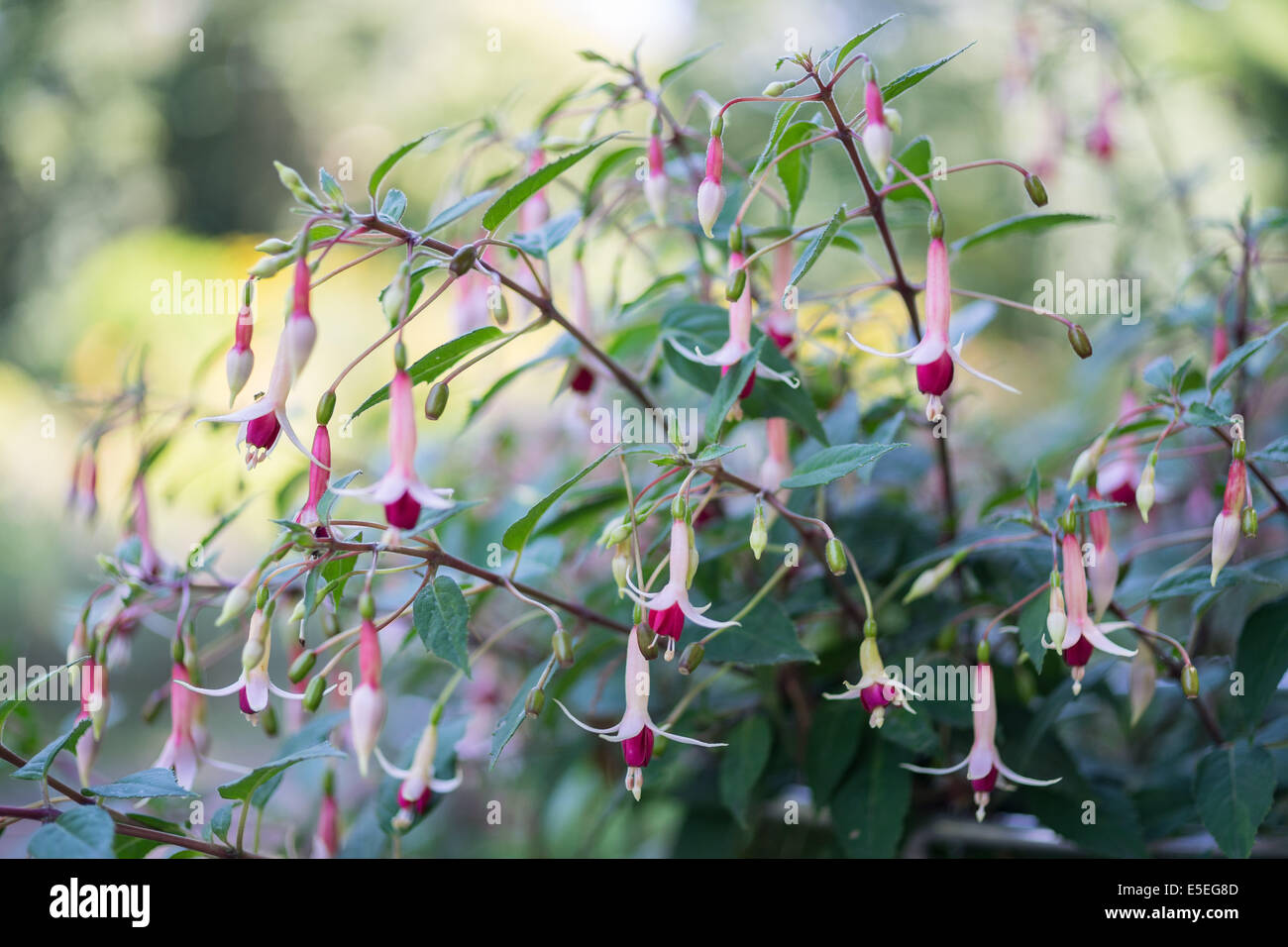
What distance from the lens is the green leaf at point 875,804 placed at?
2.00 ft

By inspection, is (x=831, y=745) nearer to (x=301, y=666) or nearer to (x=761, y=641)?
(x=761, y=641)

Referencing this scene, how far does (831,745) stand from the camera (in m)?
0.64

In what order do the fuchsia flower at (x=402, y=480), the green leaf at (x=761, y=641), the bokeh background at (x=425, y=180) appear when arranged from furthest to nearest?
the bokeh background at (x=425, y=180) < the green leaf at (x=761, y=641) < the fuchsia flower at (x=402, y=480)

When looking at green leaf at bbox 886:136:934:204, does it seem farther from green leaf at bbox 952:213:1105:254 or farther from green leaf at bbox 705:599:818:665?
green leaf at bbox 705:599:818:665

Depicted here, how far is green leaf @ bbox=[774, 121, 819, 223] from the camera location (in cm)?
53

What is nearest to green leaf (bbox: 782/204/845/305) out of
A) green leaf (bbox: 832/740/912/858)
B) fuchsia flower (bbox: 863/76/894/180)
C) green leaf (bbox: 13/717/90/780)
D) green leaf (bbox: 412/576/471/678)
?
fuchsia flower (bbox: 863/76/894/180)

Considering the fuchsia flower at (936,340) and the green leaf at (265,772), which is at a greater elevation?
the fuchsia flower at (936,340)

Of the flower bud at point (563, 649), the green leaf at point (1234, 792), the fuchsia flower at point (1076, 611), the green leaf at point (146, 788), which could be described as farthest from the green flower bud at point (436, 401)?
the green leaf at point (1234, 792)

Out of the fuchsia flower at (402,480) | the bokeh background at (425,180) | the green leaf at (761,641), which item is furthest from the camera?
the bokeh background at (425,180)

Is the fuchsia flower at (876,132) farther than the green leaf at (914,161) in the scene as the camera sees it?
No

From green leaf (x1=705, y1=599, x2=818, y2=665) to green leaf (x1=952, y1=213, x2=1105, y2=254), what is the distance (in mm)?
275

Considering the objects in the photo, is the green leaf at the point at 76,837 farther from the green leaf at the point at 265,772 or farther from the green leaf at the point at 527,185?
the green leaf at the point at 527,185

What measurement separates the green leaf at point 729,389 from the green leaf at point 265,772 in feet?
0.87
